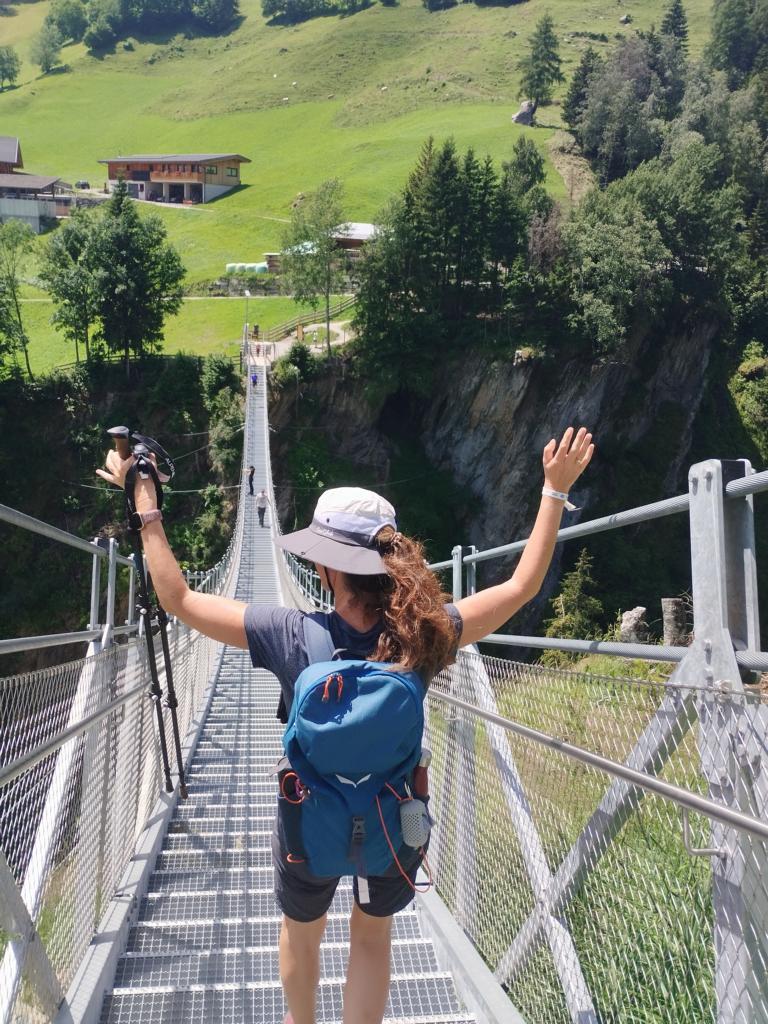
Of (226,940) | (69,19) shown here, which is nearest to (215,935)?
(226,940)

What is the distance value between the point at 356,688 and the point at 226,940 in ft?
5.04

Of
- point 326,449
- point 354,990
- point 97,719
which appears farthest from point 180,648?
point 326,449

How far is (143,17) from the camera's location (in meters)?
95.5

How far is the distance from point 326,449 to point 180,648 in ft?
71.1

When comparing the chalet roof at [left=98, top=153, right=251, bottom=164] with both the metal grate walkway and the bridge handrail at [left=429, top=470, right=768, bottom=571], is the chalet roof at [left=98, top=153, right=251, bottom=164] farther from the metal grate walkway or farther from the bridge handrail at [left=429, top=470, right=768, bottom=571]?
the bridge handrail at [left=429, top=470, right=768, bottom=571]

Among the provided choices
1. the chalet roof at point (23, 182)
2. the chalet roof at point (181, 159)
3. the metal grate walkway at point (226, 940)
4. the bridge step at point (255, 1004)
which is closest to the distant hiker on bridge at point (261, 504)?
the metal grate walkway at point (226, 940)

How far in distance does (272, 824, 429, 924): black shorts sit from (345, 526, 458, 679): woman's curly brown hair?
407 mm

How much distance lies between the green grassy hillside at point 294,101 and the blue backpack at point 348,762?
132ft

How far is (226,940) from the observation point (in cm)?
271

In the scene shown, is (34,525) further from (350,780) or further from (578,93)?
(578,93)

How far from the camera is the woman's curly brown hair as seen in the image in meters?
1.70

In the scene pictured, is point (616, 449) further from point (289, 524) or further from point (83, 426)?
point (83, 426)

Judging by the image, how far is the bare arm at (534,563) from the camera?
6.31 feet

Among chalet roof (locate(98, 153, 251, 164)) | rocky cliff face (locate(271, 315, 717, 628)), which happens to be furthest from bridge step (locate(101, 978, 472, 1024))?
chalet roof (locate(98, 153, 251, 164))
